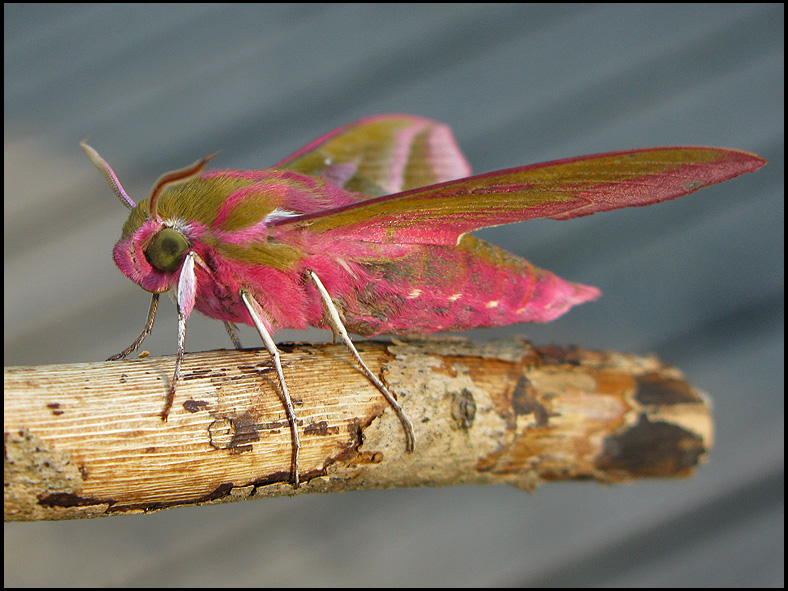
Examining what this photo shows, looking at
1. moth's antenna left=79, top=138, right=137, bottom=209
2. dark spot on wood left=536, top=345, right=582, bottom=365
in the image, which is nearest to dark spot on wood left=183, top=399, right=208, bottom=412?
moth's antenna left=79, top=138, right=137, bottom=209

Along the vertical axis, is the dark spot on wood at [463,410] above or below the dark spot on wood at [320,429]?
below

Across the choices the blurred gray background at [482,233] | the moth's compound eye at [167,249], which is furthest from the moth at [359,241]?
the blurred gray background at [482,233]

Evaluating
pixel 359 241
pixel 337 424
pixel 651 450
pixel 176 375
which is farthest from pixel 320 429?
pixel 651 450

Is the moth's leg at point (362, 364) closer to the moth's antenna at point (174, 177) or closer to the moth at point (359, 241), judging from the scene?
the moth at point (359, 241)

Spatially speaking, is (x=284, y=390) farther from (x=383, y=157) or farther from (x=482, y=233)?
(x=482, y=233)

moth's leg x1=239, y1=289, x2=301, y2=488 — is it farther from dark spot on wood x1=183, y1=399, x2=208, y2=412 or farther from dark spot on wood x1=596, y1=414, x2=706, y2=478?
dark spot on wood x1=596, y1=414, x2=706, y2=478

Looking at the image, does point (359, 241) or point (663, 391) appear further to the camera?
point (663, 391)
